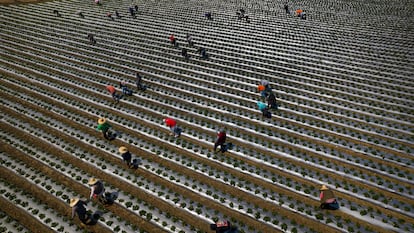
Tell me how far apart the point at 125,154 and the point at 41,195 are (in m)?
5.00

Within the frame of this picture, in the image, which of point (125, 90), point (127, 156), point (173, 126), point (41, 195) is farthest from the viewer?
point (125, 90)

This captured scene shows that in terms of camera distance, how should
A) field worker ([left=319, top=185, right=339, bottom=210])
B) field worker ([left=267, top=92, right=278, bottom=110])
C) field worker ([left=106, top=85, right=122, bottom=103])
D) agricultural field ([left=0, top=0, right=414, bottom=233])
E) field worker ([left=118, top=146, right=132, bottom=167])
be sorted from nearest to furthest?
field worker ([left=319, top=185, right=339, bottom=210])
agricultural field ([left=0, top=0, right=414, bottom=233])
field worker ([left=118, top=146, right=132, bottom=167])
field worker ([left=267, top=92, right=278, bottom=110])
field worker ([left=106, top=85, right=122, bottom=103])

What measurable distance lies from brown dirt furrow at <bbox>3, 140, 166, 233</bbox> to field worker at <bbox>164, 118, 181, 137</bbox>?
5721 millimetres

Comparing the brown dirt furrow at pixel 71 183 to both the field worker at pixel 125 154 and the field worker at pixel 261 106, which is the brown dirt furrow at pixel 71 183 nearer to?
the field worker at pixel 125 154

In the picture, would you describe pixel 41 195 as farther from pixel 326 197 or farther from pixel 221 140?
pixel 326 197

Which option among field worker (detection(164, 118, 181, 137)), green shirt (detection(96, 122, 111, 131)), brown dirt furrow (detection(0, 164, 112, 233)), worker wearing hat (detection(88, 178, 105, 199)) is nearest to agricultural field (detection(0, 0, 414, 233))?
brown dirt furrow (detection(0, 164, 112, 233))

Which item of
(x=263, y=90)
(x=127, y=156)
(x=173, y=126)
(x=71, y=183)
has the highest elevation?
(x=263, y=90)

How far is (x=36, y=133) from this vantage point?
18.4 meters

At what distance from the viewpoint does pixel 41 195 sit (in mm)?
14664

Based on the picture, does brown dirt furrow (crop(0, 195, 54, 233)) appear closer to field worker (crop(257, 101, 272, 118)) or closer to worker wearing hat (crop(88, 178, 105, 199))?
worker wearing hat (crop(88, 178, 105, 199))

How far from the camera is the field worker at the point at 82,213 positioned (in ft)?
40.7

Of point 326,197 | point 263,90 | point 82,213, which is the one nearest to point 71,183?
point 82,213

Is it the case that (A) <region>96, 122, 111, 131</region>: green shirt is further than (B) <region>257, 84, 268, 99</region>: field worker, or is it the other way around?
(B) <region>257, 84, 268, 99</region>: field worker

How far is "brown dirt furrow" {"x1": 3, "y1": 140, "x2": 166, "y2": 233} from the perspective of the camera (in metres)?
13.2
